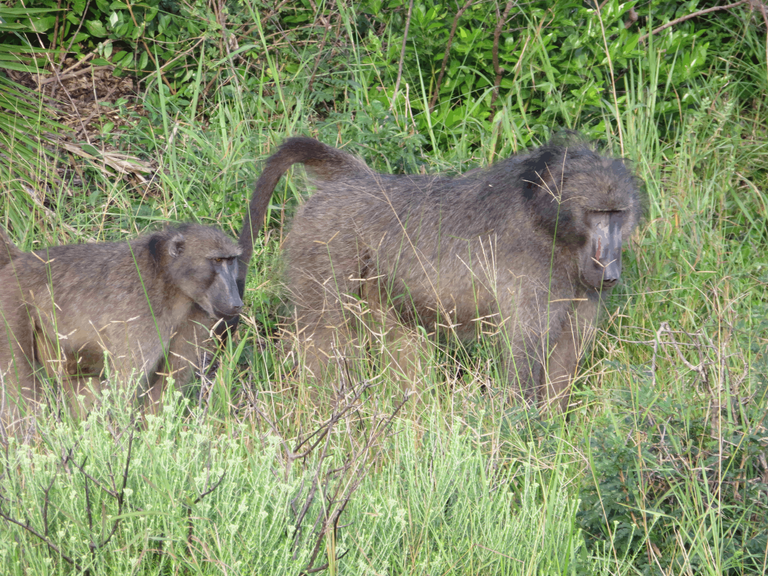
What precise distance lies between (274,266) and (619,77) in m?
2.38

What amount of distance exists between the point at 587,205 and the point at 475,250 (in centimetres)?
Answer: 52

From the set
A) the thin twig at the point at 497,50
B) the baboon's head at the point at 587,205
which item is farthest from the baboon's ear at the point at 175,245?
the thin twig at the point at 497,50

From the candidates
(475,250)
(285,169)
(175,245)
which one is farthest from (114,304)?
(475,250)

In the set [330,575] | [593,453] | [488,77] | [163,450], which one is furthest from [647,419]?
[488,77]

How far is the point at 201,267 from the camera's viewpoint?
3496 mm

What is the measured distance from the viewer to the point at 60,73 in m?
5.29

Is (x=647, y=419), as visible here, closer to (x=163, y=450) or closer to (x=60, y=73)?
(x=163, y=450)

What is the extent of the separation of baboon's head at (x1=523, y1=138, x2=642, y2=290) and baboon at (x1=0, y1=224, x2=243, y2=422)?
1.28 metres

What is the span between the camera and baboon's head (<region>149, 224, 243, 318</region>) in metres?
3.49

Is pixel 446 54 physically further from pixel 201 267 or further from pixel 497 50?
pixel 201 267

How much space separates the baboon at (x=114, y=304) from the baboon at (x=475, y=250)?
0.24 m

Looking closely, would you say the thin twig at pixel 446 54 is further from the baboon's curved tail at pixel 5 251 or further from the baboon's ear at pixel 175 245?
the baboon's curved tail at pixel 5 251

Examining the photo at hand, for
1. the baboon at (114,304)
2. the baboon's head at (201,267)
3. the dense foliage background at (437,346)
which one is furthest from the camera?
the baboon's head at (201,267)

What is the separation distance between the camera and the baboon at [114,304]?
338cm
